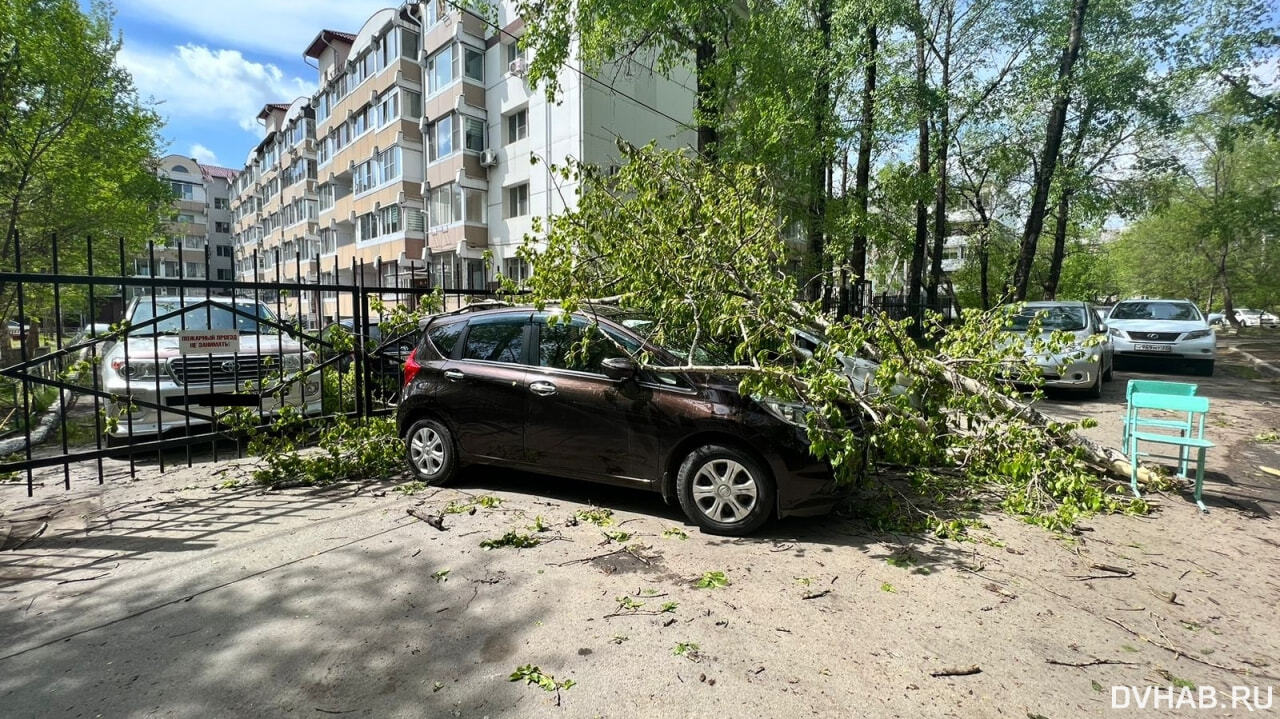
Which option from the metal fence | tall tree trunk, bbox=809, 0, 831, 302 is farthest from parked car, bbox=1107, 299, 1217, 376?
the metal fence

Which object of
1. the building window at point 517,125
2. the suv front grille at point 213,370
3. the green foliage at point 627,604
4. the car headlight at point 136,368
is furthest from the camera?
the building window at point 517,125

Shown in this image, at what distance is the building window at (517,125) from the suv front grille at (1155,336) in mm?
19251

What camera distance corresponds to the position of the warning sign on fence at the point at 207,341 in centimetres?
568

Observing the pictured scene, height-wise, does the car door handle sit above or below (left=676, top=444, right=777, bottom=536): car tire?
above

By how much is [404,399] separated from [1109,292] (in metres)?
61.5

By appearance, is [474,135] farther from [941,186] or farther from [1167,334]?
[1167,334]

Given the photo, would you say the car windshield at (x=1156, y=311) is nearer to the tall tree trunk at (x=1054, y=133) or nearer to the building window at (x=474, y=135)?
the tall tree trunk at (x=1054, y=133)

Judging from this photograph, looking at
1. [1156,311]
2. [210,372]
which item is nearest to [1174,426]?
[210,372]

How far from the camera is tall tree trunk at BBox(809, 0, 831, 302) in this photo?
38.2ft

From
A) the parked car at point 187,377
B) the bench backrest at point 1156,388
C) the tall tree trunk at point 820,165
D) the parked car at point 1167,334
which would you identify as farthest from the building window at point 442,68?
the bench backrest at point 1156,388

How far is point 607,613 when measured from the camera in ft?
11.2

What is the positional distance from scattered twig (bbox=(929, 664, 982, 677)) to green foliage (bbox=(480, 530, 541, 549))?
260 cm

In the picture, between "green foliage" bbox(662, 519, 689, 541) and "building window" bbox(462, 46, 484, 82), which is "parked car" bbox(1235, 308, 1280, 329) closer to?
"building window" bbox(462, 46, 484, 82)

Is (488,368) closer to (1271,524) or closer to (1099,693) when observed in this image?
(1099,693)
